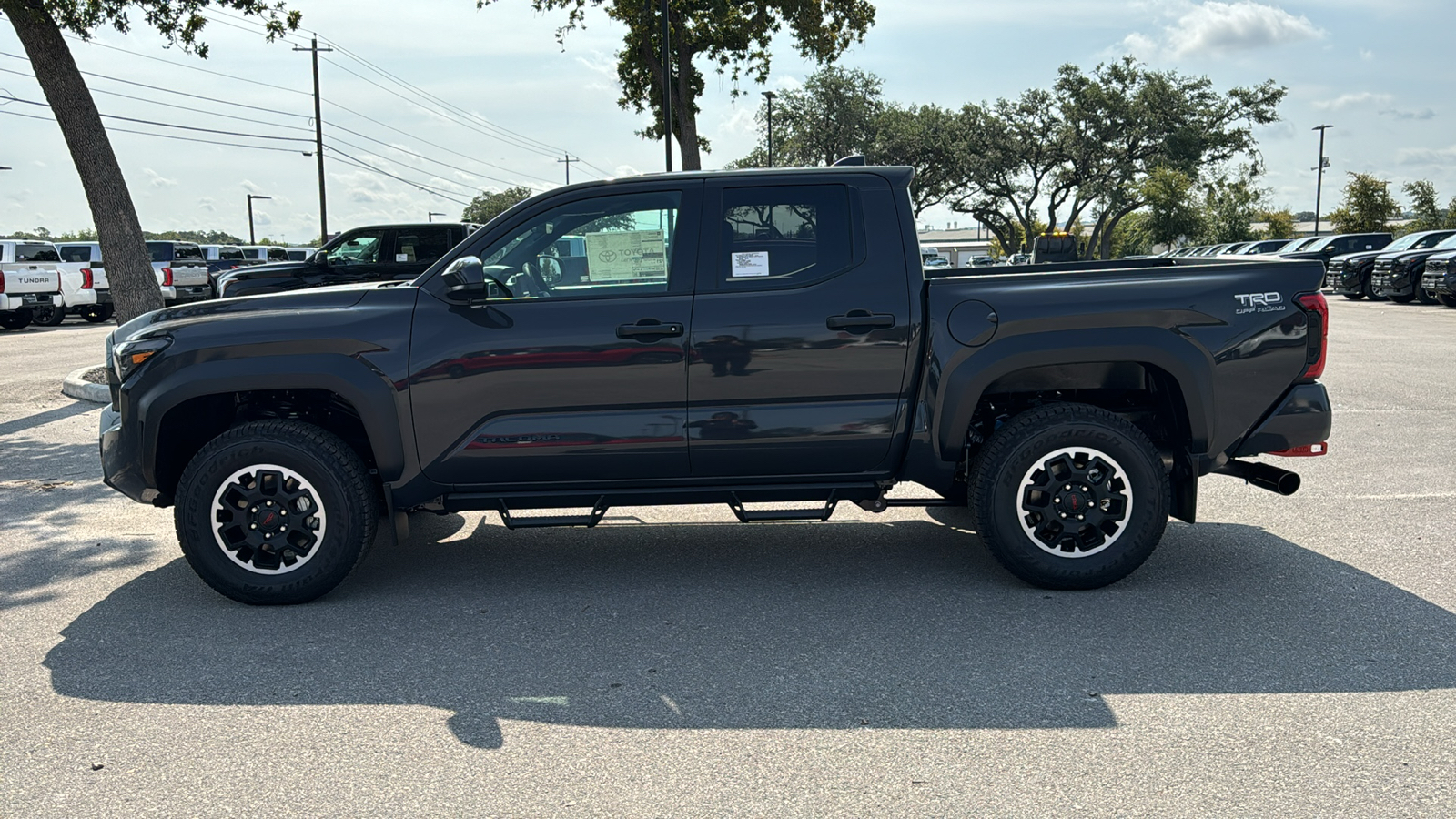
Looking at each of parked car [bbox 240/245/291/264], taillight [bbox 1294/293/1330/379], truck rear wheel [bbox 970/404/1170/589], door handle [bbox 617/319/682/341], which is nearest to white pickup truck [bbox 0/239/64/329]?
parked car [bbox 240/245/291/264]

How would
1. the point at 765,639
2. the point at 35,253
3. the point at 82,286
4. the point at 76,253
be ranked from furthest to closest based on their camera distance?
1. the point at 76,253
2. the point at 35,253
3. the point at 82,286
4. the point at 765,639

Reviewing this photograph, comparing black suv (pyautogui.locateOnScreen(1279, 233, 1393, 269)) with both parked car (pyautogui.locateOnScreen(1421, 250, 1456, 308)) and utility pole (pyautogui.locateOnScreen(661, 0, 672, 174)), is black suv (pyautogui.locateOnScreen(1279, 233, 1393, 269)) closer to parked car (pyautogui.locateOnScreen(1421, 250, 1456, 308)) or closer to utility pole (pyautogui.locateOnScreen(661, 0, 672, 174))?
parked car (pyautogui.locateOnScreen(1421, 250, 1456, 308))

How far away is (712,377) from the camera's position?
5.09 metres

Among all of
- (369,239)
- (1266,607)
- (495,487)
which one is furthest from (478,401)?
(369,239)

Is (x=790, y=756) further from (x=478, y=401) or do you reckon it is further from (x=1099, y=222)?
(x=1099, y=222)

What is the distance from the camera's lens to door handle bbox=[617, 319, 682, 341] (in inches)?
198

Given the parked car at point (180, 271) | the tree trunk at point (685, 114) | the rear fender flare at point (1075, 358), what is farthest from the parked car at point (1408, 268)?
the parked car at point (180, 271)

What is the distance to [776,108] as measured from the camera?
53.2 m

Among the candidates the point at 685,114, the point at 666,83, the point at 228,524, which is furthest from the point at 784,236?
the point at 685,114

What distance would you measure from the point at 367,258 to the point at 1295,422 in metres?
14.2

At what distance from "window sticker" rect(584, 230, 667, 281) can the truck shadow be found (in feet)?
4.70

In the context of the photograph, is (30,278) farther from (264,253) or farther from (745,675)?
(745,675)

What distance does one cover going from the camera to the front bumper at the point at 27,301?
2277cm

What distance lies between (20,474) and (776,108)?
47.6 meters
